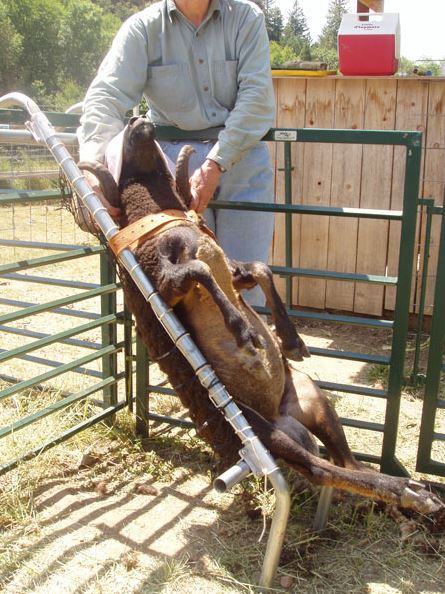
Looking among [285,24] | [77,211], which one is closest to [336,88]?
[77,211]

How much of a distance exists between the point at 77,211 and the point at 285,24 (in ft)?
285

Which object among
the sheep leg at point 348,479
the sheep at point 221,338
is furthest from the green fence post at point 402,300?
the sheep leg at point 348,479

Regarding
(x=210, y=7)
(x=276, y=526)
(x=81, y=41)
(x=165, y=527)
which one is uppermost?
(x=81, y=41)

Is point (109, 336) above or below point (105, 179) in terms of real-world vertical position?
below

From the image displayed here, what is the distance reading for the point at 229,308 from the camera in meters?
2.51

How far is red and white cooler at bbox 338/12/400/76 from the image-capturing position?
18.5 ft

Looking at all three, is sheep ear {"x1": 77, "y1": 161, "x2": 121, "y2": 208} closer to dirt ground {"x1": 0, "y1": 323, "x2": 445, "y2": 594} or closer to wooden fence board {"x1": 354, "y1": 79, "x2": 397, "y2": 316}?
dirt ground {"x1": 0, "y1": 323, "x2": 445, "y2": 594}

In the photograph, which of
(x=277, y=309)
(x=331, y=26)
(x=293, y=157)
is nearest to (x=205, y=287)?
(x=277, y=309)

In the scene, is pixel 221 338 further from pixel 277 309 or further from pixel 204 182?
pixel 204 182

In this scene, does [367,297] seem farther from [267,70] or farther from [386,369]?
[267,70]

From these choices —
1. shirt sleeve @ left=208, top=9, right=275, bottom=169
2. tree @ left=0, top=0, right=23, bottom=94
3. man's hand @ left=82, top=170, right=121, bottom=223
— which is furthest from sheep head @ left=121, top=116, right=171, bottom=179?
tree @ left=0, top=0, right=23, bottom=94

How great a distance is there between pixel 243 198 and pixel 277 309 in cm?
91

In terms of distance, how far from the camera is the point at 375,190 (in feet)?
19.7

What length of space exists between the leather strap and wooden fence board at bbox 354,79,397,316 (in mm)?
3521
